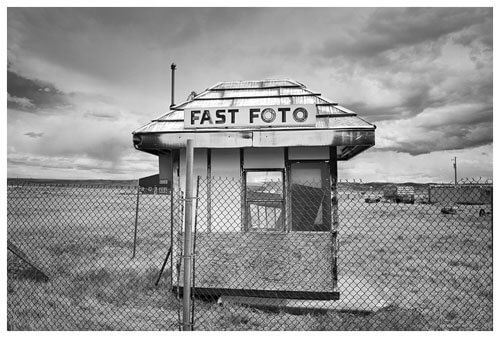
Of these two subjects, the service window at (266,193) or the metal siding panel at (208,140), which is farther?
the service window at (266,193)

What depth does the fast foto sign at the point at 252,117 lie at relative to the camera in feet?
19.8

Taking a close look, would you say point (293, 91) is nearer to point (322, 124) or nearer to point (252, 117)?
point (322, 124)

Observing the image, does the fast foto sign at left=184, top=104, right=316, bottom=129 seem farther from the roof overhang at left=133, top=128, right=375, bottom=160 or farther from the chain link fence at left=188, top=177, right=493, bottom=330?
the chain link fence at left=188, top=177, right=493, bottom=330

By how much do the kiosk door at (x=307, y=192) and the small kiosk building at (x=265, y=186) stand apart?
20 millimetres

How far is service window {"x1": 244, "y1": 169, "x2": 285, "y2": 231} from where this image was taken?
673 cm

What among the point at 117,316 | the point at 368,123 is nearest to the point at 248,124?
the point at 368,123

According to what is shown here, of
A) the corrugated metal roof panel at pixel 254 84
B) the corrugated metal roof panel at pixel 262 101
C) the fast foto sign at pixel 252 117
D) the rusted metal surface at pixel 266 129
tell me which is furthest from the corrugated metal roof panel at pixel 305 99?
the fast foto sign at pixel 252 117

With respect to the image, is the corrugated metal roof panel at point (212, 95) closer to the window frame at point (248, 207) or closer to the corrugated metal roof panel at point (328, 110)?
the window frame at point (248, 207)

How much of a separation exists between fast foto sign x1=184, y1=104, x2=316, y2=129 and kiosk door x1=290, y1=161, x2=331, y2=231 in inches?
42.6

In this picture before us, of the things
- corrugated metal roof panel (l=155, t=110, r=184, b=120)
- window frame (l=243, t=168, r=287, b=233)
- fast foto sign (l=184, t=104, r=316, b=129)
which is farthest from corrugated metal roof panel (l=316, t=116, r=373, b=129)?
corrugated metal roof panel (l=155, t=110, r=184, b=120)

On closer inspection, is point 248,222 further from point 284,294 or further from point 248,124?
point 248,124

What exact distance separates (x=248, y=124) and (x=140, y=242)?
11.2 m

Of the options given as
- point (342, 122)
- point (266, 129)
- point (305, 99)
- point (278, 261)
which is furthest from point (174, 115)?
point (278, 261)

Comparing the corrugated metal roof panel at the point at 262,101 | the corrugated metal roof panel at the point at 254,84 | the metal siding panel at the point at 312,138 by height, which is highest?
the corrugated metal roof panel at the point at 254,84
